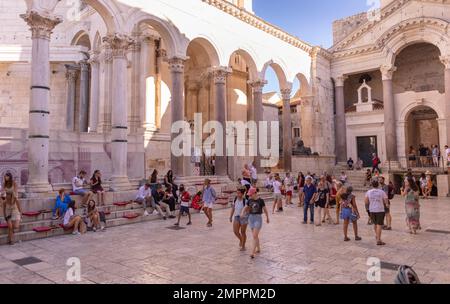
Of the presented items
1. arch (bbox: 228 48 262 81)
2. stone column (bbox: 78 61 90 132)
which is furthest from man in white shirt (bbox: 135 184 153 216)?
arch (bbox: 228 48 262 81)

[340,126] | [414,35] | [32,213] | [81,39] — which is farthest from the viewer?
[340,126]

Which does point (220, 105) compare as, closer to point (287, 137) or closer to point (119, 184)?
point (287, 137)

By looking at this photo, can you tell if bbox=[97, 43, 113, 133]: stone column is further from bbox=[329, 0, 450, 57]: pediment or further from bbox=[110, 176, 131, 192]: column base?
bbox=[329, 0, 450, 57]: pediment

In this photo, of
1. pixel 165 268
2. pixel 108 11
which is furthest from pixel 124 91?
pixel 165 268

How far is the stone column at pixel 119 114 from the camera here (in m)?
11.9

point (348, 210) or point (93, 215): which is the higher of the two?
point (348, 210)

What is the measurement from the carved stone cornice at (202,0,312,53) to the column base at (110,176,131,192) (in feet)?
34.2

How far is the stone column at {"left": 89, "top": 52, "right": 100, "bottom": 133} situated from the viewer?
54.5 ft

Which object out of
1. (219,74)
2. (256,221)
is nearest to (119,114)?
(219,74)

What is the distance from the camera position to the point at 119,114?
12.1m

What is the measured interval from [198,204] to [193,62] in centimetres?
1226

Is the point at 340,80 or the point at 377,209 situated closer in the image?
the point at 377,209

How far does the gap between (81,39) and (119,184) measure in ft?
38.5
